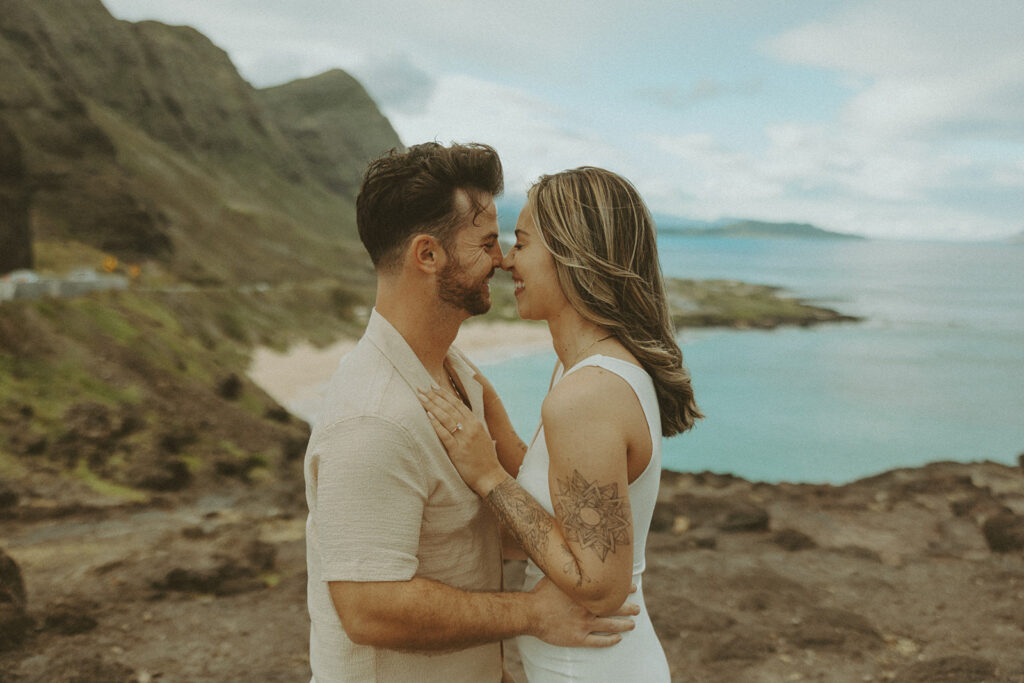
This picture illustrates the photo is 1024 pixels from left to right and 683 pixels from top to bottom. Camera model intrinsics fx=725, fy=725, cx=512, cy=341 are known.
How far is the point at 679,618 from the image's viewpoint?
9.44 metres

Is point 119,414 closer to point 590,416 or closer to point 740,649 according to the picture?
point 740,649

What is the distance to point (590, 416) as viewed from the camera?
2.33 metres

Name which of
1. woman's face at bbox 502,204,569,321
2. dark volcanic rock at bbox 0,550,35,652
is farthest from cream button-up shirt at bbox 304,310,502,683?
dark volcanic rock at bbox 0,550,35,652

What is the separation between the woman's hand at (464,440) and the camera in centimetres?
242

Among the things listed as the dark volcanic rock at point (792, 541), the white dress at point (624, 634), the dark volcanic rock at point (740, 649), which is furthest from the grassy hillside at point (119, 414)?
the white dress at point (624, 634)

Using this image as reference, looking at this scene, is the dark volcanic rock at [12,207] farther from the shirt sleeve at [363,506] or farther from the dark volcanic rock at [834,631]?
the shirt sleeve at [363,506]

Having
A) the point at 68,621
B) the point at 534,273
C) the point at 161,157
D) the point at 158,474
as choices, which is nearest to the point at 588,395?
the point at 534,273

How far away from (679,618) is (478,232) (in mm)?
8127

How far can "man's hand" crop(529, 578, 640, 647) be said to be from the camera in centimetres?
244

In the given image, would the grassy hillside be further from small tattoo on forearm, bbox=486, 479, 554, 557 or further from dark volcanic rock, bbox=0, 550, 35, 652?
small tattoo on forearm, bbox=486, 479, 554, 557

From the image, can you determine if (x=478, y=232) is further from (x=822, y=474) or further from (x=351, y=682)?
(x=822, y=474)

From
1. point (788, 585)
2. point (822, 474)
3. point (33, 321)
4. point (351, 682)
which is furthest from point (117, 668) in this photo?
point (822, 474)

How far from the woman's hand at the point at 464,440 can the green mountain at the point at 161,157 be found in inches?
802

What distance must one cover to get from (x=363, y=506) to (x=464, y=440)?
0.43 metres
